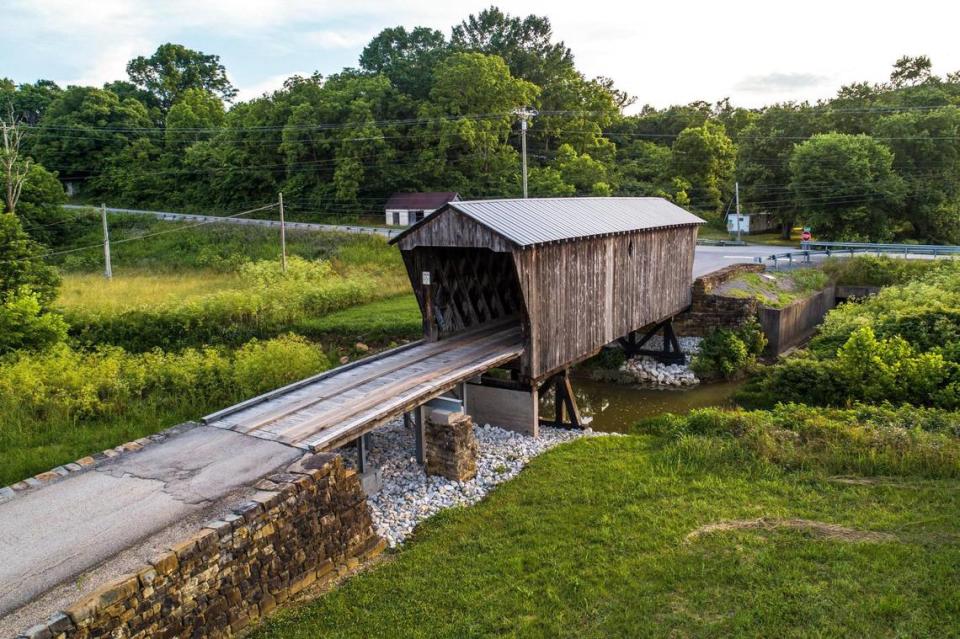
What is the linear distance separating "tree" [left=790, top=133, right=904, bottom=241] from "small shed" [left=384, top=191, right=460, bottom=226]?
58.2 feet

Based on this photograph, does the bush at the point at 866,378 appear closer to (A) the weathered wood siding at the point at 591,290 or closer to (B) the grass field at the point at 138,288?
(A) the weathered wood siding at the point at 591,290

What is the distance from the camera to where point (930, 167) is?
105 ft

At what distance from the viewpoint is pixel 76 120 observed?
1921 inches

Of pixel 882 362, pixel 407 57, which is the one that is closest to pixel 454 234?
pixel 882 362

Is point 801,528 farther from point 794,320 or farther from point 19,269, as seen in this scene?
point 19,269

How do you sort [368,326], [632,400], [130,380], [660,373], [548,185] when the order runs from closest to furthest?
[130,380] < [632,400] < [660,373] < [368,326] < [548,185]

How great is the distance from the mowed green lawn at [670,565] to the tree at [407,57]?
36.6 meters

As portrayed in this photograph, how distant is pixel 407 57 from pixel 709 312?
114 feet

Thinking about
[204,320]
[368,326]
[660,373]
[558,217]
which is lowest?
[660,373]

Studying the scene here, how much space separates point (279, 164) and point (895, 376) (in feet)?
122

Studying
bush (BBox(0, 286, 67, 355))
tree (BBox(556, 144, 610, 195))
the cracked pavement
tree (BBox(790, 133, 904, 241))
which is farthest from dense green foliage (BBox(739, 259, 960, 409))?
tree (BBox(556, 144, 610, 195))

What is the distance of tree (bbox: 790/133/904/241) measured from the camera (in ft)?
103

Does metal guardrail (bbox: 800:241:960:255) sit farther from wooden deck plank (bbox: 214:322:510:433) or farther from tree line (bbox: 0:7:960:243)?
wooden deck plank (bbox: 214:322:510:433)

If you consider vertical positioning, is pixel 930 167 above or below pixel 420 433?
above
